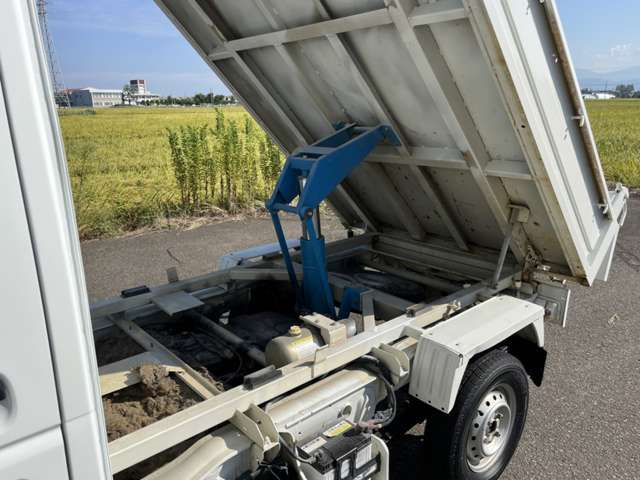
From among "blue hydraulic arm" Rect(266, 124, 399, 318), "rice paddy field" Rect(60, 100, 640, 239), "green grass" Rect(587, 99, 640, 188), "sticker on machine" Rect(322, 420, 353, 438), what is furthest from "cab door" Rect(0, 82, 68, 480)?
"green grass" Rect(587, 99, 640, 188)

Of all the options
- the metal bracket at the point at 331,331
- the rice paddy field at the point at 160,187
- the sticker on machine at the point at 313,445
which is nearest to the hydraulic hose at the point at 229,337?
the metal bracket at the point at 331,331

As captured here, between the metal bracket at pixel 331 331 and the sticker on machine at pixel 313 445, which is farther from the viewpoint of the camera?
the metal bracket at pixel 331 331

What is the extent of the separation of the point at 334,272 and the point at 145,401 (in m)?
2.31

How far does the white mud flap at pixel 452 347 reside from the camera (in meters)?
2.80

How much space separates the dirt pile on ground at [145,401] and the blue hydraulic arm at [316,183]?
1281mm

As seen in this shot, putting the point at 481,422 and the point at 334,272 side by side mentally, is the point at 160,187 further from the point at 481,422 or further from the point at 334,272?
the point at 481,422

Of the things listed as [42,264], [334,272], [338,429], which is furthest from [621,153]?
[42,264]

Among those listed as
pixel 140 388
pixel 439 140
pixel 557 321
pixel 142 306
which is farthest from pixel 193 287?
pixel 557 321

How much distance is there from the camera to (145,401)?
103 inches

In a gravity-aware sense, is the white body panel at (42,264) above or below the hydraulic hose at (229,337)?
above

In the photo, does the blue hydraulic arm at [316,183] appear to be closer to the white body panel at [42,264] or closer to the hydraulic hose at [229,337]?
the hydraulic hose at [229,337]

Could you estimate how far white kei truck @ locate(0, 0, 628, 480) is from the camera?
1.38 metres

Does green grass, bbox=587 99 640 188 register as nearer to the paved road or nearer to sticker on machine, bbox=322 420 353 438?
the paved road

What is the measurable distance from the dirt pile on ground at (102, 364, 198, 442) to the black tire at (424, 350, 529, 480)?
1478 mm
